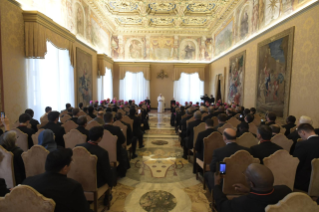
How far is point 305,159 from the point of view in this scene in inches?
105

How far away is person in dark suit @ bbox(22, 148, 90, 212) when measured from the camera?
162 centimetres

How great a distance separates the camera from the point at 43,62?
267 inches

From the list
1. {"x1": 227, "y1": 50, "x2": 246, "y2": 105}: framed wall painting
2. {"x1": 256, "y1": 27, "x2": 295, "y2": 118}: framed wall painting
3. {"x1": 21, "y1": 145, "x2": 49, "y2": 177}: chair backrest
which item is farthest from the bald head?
{"x1": 227, "y1": 50, "x2": 246, "y2": 105}: framed wall painting

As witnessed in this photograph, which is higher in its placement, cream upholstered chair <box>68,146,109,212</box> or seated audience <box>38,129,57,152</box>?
seated audience <box>38,129,57,152</box>

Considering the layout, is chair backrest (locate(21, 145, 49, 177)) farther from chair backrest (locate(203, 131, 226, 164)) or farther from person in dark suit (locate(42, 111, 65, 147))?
chair backrest (locate(203, 131, 226, 164))

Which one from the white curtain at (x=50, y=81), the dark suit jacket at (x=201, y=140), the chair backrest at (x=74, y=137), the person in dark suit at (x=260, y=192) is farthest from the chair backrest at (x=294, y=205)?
the white curtain at (x=50, y=81)

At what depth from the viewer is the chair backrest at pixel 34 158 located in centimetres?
232

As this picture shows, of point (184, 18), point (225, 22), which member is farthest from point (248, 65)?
point (184, 18)

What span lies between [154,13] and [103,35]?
416 cm

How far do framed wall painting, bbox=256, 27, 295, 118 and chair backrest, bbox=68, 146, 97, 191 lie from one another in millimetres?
6440

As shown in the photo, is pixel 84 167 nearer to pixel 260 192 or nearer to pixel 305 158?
pixel 260 192

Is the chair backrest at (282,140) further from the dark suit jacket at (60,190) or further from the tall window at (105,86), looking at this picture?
the tall window at (105,86)

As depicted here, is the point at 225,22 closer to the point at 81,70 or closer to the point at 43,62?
the point at 81,70

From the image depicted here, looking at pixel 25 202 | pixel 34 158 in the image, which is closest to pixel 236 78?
pixel 34 158
